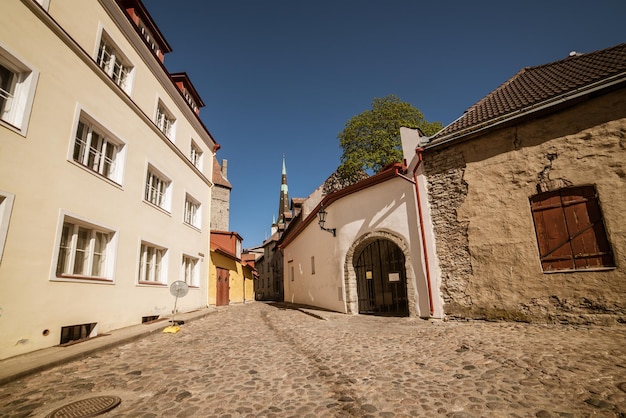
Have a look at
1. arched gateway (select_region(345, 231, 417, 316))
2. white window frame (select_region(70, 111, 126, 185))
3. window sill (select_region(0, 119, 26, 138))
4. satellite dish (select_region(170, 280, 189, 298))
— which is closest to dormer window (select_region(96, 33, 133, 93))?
white window frame (select_region(70, 111, 126, 185))

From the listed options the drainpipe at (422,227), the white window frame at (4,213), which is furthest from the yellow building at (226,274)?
the white window frame at (4,213)

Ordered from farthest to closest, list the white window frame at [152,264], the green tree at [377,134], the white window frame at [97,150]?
the green tree at [377,134], the white window frame at [152,264], the white window frame at [97,150]

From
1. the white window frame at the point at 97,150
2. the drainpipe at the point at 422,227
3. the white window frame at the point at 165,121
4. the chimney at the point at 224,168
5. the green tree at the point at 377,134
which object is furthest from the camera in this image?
the chimney at the point at 224,168

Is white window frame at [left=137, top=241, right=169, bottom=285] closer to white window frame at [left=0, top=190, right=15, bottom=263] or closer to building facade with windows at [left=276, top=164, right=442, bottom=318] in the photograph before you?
white window frame at [left=0, top=190, right=15, bottom=263]

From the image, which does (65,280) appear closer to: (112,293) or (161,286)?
(112,293)

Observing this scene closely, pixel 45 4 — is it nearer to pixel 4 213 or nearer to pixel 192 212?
pixel 4 213

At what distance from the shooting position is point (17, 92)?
5633mm

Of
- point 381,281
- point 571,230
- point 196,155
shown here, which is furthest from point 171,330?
point 571,230

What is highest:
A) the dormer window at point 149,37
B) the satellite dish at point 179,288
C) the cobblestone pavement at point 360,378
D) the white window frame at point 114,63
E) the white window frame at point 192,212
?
the dormer window at point 149,37

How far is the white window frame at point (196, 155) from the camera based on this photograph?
47.6ft

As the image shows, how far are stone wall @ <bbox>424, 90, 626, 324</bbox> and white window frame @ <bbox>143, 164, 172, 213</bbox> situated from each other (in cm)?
905

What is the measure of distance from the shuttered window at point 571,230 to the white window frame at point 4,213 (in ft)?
35.0

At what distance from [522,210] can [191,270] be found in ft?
41.4

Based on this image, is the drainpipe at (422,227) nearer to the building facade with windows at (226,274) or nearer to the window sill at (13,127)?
the window sill at (13,127)
